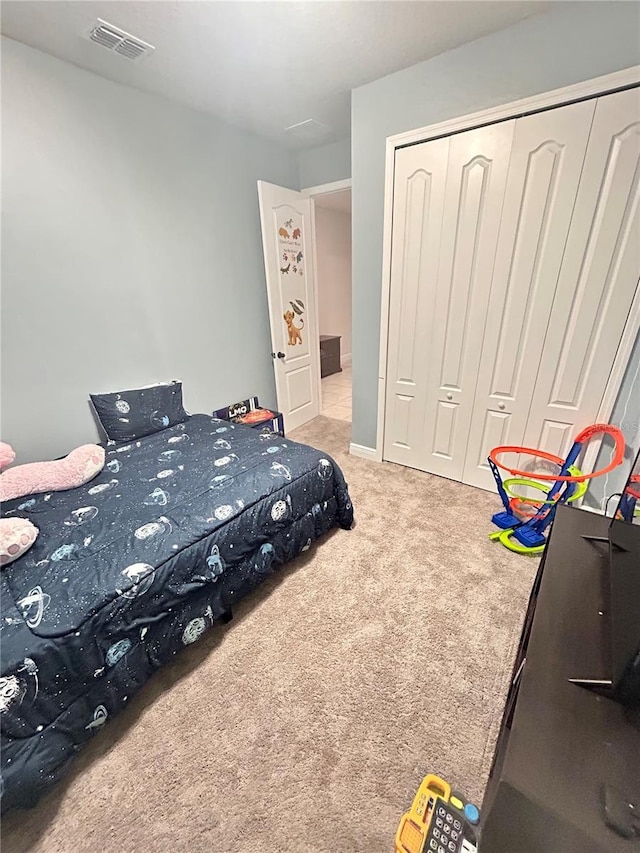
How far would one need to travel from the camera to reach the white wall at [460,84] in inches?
61.9

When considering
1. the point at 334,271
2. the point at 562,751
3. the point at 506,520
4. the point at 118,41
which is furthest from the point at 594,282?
the point at 334,271

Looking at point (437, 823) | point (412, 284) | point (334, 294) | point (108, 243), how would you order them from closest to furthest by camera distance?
point (437, 823) < point (108, 243) < point (412, 284) < point (334, 294)

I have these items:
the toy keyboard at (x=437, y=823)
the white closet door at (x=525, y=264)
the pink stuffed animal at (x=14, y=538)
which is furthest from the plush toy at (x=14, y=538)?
the white closet door at (x=525, y=264)

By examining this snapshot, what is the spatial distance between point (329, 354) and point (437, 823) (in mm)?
5083

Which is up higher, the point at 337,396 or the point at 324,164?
the point at 324,164

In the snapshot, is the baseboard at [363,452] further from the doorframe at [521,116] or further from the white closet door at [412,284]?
the doorframe at [521,116]

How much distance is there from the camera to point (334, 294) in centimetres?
580

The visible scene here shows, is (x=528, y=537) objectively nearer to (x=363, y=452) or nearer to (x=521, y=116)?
(x=363, y=452)

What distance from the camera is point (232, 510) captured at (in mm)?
1553

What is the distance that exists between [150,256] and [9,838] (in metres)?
2.79

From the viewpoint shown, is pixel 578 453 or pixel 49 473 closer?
pixel 49 473

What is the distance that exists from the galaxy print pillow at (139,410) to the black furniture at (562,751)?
2337 millimetres

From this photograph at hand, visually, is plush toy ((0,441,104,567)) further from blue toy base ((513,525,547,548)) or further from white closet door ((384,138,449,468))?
blue toy base ((513,525,547,548))

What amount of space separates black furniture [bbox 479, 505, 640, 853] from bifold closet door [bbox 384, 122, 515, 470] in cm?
168
